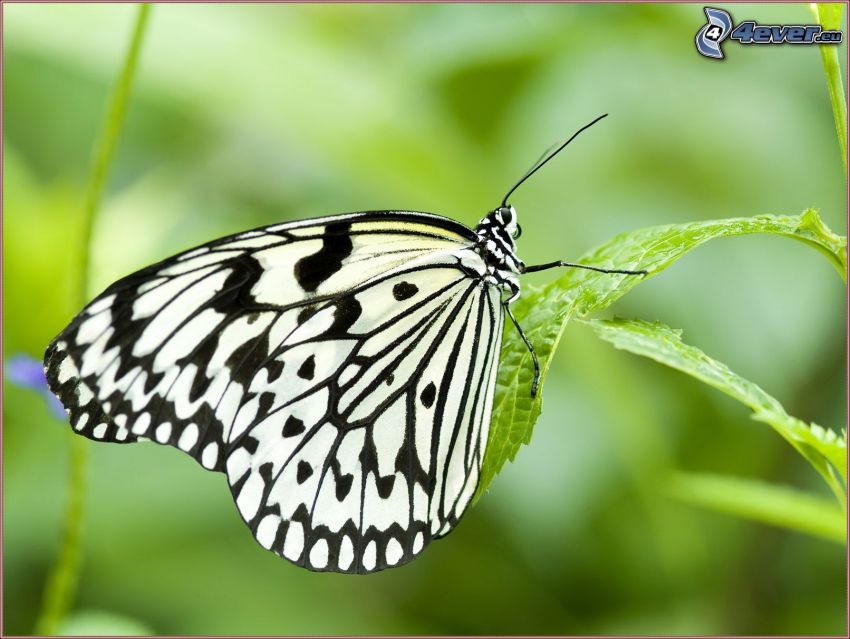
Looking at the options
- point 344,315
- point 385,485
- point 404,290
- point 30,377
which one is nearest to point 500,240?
point 404,290

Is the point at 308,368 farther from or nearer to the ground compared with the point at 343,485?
farther from the ground

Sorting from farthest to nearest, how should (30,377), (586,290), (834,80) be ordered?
(30,377) < (586,290) < (834,80)

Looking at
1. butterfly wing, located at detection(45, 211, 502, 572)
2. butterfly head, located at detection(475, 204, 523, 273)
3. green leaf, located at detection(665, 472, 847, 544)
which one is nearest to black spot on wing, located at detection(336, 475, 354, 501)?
butterfly wing, located at detection(45, 211, 502, 572)

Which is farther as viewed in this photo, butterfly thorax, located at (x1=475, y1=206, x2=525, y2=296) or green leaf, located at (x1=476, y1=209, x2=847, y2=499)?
butterfly thorax, located at (x1=475, y1=206, x2=525, y2=296)

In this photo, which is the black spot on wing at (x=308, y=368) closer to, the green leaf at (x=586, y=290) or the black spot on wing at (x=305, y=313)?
the black spot on wing at (x=305, y=313)

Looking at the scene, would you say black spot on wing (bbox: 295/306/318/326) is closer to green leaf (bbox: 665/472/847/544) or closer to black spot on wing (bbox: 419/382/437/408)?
black spot on wing (bbox: 419/382/437/408)

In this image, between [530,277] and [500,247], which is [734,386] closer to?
[500,247]
